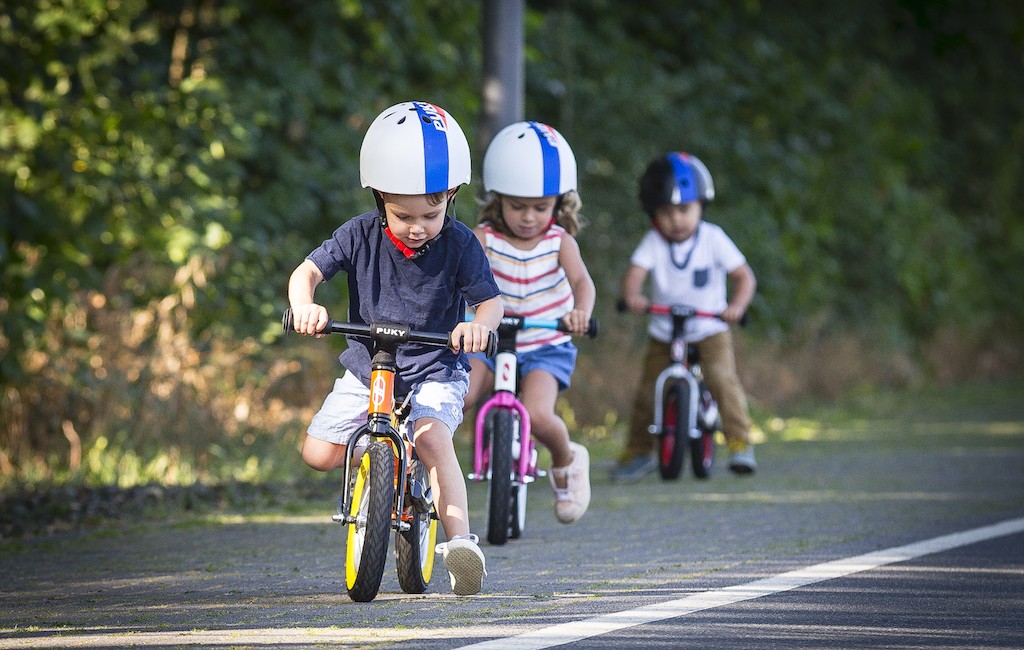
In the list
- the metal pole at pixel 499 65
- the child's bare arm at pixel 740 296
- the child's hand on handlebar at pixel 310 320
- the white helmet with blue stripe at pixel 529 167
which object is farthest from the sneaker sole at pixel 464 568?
the metal pole at pixel 499 65

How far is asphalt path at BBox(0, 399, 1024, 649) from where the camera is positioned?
5156mm

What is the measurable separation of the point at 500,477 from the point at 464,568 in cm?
135

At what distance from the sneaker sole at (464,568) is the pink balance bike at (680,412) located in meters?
4.31

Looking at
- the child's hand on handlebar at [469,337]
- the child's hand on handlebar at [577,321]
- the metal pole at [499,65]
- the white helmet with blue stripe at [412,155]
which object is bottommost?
the child's hand on handlebar at [469,337]

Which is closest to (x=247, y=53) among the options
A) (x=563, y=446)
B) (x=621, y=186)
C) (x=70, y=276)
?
(x=70, y=276)

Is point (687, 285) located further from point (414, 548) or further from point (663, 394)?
point (414, 548)

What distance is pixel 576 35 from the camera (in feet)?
53.2

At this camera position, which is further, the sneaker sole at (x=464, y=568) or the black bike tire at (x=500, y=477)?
the black bike tire at (x=500, y=477)

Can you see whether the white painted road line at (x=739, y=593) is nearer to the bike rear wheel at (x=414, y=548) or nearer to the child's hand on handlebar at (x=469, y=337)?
the bike rear wheel at (x=414, y=548)

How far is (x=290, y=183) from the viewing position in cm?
1214

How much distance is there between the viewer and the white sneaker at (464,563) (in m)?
5.73

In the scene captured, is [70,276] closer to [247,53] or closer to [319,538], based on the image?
[247,53]

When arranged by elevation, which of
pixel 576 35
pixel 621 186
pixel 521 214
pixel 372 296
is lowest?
pixel 372 296

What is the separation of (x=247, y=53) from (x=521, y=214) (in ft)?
16.5
